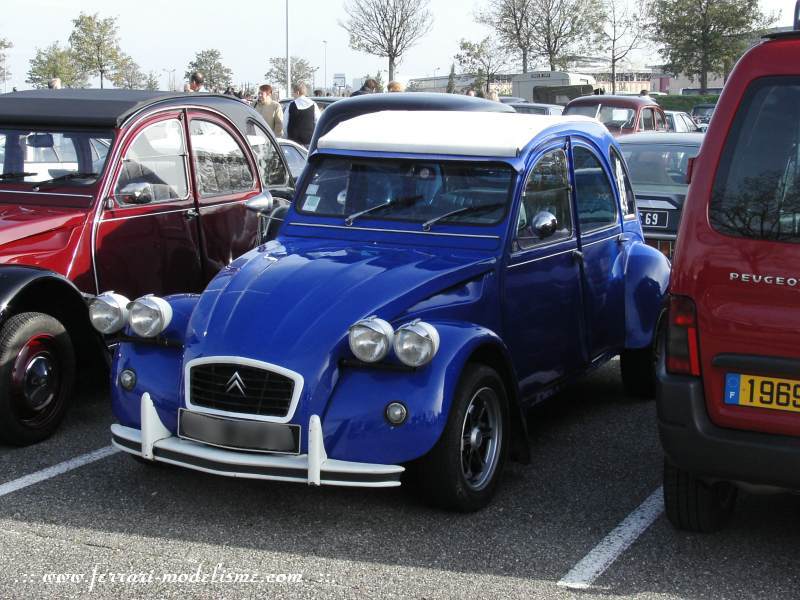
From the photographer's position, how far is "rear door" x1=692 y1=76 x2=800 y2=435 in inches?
154

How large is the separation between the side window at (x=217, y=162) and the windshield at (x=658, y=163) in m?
4.22

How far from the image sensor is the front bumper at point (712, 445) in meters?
3.92

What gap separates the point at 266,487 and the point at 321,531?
619 mm

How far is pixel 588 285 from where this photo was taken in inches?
242

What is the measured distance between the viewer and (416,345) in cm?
449

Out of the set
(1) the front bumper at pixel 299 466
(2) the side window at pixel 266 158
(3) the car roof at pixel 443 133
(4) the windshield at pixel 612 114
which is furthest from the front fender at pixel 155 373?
(4) the windshield at pixel 612 114

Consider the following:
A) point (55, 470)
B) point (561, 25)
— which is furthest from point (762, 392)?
point (561, 25)

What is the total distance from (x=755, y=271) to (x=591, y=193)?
2509 millimetres

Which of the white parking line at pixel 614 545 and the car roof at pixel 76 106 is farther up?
the car roof at pixel 76 106

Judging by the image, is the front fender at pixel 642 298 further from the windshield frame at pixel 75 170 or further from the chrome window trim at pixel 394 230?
the windshield frame at pixel 75 170

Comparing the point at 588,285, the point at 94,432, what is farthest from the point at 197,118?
the point at 588,285

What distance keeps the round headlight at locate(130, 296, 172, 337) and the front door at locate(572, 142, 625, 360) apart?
7.88 feet

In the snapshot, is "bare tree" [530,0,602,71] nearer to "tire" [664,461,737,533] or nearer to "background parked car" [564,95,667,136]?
"background parked car" [564,95,667,136]

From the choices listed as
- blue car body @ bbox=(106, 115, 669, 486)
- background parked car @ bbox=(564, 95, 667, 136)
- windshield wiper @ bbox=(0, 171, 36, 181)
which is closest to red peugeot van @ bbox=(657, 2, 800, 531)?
blue car body @ bbox=(106, 115, 669, 486)
